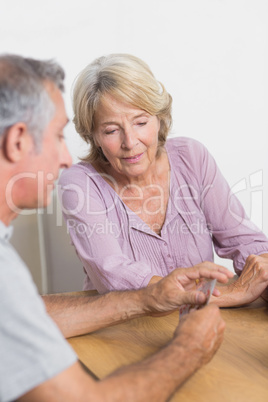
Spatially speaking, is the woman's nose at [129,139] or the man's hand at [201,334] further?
the woman's nose at [129,139]

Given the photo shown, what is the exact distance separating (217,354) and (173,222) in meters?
0.86

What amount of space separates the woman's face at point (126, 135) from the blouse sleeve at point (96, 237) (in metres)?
0.15

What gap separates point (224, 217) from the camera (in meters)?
2.22

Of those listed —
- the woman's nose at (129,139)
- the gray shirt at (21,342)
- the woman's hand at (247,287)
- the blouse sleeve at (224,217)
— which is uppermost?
the woman's nose at (129,139)

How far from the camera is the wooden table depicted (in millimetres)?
1243

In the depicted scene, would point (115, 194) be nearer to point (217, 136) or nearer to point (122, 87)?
point (122, 87)

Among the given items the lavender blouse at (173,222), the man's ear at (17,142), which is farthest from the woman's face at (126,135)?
the man's ear at (17,142)

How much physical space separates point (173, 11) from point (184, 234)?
1500mm

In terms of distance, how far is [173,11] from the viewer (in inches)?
121

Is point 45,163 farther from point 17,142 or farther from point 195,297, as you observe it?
point 195,297

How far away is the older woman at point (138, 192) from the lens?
200 cm

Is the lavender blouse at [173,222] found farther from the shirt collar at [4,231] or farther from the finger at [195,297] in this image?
the shirt collar at [4,231]

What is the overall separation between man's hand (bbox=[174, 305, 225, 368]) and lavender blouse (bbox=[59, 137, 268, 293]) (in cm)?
65

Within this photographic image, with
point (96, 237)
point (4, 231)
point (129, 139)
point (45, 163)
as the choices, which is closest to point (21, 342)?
point (4, 231)
